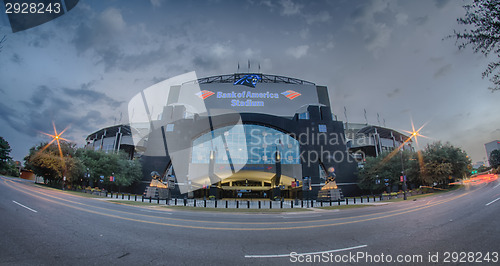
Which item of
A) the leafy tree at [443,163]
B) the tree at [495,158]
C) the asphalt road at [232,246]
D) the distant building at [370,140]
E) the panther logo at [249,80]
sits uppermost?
the panther logo at [249,80]

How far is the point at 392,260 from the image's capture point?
534 cm

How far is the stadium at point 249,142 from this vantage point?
2270 inches

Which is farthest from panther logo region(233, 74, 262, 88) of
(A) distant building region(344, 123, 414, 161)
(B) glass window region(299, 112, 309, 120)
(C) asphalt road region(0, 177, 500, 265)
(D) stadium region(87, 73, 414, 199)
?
(C) asphalt road region(0, 177, 500, 265)

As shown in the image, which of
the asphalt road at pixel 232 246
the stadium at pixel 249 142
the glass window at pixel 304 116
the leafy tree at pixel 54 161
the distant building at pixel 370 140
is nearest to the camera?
the asphalt road at pixel 232 246

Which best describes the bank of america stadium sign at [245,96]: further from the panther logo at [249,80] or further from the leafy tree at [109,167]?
the leafy tree at [109,167]

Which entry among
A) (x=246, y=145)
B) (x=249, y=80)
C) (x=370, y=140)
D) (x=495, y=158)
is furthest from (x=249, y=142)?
(x=495, y=158)

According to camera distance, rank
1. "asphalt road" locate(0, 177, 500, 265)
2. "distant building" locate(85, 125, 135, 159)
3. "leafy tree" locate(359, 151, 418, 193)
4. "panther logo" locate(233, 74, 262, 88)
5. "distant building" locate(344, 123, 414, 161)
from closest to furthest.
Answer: "asphalt road" locate(0, 177, 500, 265)
"leafy tree" locate(359, 151, 418, 193)
"panther logo" locate(233, 74, 262, 88)
"distant building" locate(85, 125, 135, 159)
"distant building" locate(344, 123, 414, 161)

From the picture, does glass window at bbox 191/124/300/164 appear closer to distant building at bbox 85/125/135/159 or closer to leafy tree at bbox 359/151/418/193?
leafy tree at bbox 359/151/418/193

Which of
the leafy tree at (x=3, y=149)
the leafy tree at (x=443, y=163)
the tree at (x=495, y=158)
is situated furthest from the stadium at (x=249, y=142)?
the tree at (x=495, y=158)

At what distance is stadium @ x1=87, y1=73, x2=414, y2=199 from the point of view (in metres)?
57.7

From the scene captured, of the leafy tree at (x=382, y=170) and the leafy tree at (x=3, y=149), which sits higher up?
the leafy tree at (x=3, y=149)

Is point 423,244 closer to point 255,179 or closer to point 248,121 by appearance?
point 248,121

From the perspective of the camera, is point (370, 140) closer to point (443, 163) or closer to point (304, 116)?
point (304, 116)

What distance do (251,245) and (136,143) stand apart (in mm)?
99624
